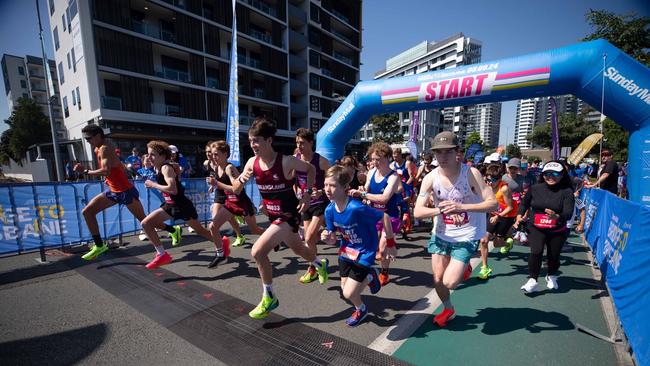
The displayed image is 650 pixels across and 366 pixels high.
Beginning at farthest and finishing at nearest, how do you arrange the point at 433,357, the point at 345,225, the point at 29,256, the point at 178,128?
the point at 178,128
the point at 29,256
the point at 345,225
the point at 433,357

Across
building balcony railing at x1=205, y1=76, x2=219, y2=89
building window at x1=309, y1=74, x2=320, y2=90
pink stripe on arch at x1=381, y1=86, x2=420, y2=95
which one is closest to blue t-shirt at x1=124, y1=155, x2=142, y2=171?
pink stripe on arch at x1=381, y1=86, x2=420, y2=95

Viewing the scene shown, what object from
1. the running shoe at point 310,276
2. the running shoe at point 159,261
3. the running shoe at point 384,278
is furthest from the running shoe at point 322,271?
the running shoe at point 159,261

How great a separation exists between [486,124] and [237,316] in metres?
166

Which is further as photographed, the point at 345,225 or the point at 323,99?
the point at 323,99

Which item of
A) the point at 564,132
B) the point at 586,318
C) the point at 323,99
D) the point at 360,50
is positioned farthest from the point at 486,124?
the point at 586,318

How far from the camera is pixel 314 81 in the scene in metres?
33.2

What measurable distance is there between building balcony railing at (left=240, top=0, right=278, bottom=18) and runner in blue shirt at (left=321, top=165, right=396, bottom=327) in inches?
1183

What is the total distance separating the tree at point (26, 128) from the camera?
1404 inches

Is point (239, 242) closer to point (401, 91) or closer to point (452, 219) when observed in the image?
point (452, 219)

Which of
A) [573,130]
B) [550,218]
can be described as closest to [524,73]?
[550,218]

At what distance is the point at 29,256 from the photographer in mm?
5238

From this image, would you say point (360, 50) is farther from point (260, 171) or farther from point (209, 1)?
point (260, 171)

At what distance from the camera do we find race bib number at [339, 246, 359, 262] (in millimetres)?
2912

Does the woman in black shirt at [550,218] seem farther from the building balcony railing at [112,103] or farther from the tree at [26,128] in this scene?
the tree at [26,128]
